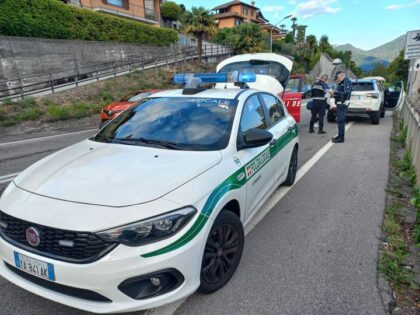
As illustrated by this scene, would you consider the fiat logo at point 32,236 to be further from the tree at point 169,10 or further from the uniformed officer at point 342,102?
the tree at point 169,10

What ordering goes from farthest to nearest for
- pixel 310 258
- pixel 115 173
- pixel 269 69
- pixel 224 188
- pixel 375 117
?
pixel 375 117
pixel 269 69
pixel 310 258
pixel 224 188
pixel 115 173

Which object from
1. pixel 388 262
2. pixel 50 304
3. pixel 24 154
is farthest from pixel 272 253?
pixel 24 154

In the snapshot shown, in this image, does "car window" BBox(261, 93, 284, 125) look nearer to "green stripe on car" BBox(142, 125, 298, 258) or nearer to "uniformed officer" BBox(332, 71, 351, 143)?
"green stripe on car" BBox(142, 125, 298, 258)

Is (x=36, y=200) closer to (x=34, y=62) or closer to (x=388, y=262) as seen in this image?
(x=388, y=262)

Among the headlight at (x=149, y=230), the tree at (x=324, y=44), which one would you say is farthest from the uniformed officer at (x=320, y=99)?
the tree at (x=324, y=44)

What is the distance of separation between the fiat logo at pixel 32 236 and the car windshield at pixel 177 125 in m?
1.29

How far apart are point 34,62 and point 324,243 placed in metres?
18.5

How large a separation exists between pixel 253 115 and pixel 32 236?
8.39 feet

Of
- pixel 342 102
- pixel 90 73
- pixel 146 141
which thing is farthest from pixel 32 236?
pixel 90 73

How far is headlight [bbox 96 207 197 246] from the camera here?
2010mm

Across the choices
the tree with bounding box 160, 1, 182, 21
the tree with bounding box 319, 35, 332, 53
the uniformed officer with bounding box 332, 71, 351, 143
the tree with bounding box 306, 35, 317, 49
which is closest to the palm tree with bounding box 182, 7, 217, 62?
the tree with bounding box 160, 1, 182, 21

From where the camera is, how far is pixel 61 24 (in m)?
19.8

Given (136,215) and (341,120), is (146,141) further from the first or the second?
(341,120)

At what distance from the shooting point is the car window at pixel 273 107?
4316 mm
